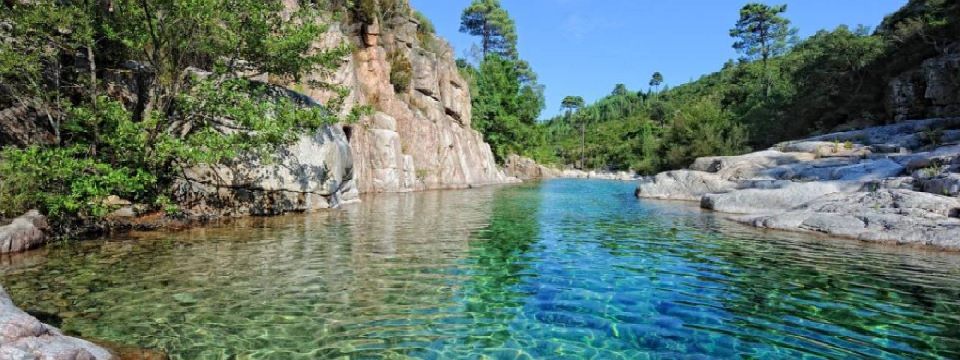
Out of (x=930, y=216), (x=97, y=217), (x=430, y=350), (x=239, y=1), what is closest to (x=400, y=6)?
(x=239, y=1)

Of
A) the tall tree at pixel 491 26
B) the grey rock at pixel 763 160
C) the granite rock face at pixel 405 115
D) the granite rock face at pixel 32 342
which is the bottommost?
the granite rock face at pixel 32 342

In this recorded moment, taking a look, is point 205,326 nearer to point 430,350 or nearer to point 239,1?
point 430,350

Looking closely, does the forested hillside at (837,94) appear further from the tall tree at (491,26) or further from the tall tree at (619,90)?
the tall tree at (619,90)

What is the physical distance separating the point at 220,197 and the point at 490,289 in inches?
475

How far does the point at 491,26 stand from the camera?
Answer: 80062 mm

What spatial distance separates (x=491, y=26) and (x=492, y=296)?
77.7 meters

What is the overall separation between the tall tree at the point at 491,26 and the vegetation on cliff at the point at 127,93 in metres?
65.6

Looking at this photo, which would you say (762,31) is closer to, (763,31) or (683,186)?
(763,31)

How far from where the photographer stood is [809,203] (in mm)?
17188

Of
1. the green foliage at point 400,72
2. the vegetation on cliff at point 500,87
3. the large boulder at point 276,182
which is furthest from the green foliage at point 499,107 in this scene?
the large boulder at point 276,182

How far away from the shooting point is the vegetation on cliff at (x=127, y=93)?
34.7 ft

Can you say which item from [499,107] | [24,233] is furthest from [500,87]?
[24,233]

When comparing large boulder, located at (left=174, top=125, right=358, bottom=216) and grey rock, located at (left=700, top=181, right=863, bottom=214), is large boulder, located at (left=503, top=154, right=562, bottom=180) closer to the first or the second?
grey rock, located at (left=700, top=181, right=863, bottom=214)

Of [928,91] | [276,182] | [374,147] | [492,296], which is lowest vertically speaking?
[492,296]
